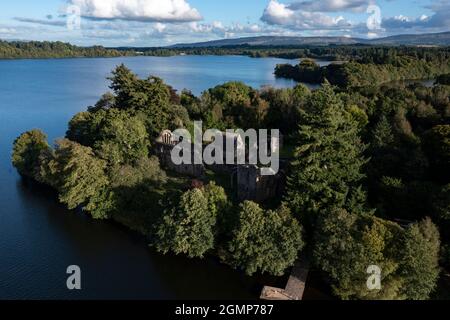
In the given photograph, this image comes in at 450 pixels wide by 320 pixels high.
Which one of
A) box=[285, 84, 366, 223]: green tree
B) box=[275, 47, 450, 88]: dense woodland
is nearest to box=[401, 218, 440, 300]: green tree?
box=[285, 84, 366, 223]: green tree

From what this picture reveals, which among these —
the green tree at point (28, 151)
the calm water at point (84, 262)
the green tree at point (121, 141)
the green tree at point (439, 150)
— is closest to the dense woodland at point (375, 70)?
the green tree at point (439, 150)

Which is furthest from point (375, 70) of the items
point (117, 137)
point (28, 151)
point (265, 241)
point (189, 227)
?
point (189, 227)

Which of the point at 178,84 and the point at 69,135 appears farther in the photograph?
the point at 178,84

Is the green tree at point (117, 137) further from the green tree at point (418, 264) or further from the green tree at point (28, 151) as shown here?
the green tree at point (418, 264)

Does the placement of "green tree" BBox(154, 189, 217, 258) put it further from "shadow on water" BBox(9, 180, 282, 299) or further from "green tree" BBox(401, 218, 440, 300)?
"green tree" BBox(401, 218, 440, 300)

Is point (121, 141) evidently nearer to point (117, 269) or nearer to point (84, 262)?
point (84, 262)
